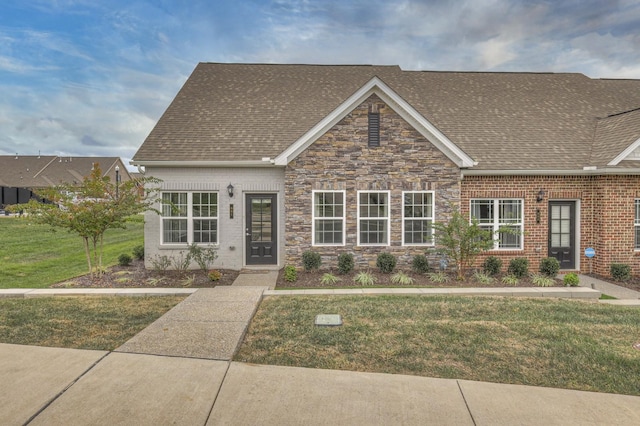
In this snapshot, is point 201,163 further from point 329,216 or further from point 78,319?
point 78,319

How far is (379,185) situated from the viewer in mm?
11695

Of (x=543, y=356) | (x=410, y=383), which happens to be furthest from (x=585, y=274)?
(x=410, y=383)

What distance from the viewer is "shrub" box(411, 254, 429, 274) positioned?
1129 centimetres

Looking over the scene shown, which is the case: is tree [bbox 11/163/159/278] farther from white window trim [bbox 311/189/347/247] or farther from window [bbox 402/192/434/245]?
window [bbox 402/192/434/245]

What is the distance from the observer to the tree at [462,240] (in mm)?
10445

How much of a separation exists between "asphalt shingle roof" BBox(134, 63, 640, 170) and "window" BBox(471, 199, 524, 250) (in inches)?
45.3

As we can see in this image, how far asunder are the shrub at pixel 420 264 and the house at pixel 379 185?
0.44m

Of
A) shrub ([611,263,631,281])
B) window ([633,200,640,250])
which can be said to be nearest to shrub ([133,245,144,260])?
shrub ([611,263,631,281])

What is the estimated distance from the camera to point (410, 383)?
4.20 metres

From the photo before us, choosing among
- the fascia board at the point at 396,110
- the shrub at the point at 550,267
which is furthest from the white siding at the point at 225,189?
the shrub at the point at 550,267

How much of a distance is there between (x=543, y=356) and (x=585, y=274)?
8.86m

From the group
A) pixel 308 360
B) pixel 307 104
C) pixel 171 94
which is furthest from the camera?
pixel 171 94

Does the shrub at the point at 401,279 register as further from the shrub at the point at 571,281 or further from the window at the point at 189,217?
the window at the point at 189,217

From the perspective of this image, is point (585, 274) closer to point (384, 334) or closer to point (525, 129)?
point (525, 129)
